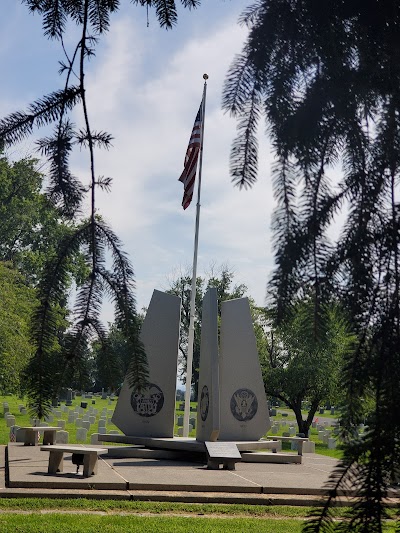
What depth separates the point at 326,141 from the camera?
196 cm

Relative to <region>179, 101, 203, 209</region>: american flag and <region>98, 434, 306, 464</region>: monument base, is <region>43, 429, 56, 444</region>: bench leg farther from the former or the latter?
<region>179, 101, 203, 209</region>: american flag

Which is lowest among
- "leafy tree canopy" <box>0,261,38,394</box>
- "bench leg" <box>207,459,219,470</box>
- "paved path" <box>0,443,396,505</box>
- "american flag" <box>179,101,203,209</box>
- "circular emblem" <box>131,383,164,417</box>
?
"paved path" <box>0,443,396,505</box>

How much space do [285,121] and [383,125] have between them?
0.29m

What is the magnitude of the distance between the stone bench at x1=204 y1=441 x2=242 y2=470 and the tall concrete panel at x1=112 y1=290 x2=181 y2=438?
7.23 ft

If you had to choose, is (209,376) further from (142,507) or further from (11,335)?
(11,335)

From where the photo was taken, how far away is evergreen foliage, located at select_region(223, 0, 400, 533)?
1.84 metres

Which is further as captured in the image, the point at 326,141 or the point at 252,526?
the point at 252,526

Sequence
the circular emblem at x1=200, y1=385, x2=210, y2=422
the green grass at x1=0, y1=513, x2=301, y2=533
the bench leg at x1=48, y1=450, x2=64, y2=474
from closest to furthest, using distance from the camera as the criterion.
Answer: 1. the green grass at x1=0, y1=513, x2=301, y2=533
2. the bench leg at x1=48, y1=450, x2=64, y2=474
3. the circular emblem at x1=200, y1=385, x2=210, y2=422

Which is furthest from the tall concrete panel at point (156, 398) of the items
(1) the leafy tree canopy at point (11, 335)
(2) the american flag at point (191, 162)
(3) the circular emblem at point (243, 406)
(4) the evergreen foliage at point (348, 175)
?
(4) the evergreen foliage at point (348, 175)

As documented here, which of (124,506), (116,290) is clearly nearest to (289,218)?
(116,290)

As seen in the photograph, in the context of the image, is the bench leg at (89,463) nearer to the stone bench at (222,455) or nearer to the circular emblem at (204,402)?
the stone bench at (222,455)

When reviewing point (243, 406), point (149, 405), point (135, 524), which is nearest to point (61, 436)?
point (149, 405)

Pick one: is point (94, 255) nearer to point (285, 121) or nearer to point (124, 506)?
point (285, 121)

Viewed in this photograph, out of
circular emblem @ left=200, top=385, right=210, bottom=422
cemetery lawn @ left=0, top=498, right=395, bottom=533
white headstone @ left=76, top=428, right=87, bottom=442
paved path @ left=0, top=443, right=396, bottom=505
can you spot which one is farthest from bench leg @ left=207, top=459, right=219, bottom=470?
white headstone @ left=76, top=428, right=87, bottom=442
